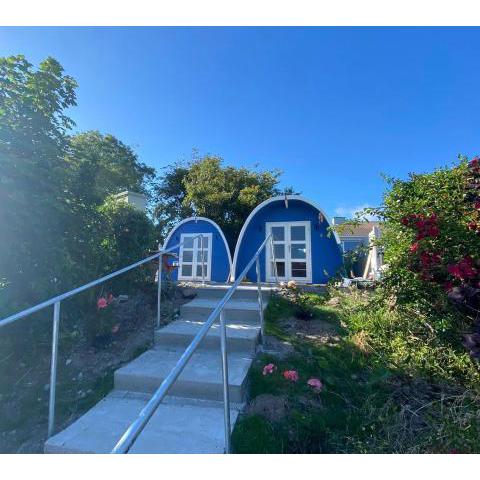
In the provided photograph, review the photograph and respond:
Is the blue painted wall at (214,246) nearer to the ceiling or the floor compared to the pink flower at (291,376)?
nearer to the ceiling

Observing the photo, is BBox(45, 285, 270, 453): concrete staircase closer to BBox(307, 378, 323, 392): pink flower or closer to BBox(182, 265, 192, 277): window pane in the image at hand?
BBox(307, 378, 323, 392): pink flower

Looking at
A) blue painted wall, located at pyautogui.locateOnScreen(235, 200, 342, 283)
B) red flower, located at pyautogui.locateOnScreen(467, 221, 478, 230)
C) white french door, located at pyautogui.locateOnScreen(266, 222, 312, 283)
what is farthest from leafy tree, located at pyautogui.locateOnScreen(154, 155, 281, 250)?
red flower, located at pyautogui.locateOnScreen(467, 221, 478, 230)

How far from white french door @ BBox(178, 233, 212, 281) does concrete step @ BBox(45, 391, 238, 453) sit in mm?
6406

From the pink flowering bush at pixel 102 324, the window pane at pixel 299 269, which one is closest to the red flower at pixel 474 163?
the pink flowering bush at pixel 102 324

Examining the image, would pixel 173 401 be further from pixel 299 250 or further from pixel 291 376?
pixel 299 250

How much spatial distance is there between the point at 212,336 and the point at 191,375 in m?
0.77

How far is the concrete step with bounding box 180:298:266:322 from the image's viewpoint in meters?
4.44

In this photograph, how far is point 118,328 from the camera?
4.33 metres

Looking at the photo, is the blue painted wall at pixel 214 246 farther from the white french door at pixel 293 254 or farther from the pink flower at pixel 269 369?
the pink flower at pixel 269 369

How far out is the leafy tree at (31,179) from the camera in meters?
Answer: 3.57

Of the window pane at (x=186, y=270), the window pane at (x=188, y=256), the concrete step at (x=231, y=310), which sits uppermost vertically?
the window pane at (x=188, y=256)

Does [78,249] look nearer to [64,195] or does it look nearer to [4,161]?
[64,195]

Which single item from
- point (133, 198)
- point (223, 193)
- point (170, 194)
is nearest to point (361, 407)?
point (133, 198)
